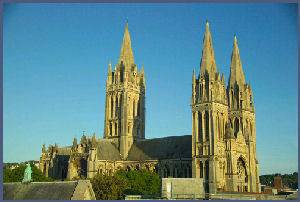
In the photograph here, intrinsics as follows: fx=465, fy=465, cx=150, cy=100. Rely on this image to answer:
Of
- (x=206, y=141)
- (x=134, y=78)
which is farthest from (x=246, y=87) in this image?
(x=134, y=78)

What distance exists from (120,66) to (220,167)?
31089mm

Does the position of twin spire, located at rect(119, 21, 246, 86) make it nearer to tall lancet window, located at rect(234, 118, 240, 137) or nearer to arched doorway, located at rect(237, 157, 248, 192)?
tall lancet window, located at rect(234, 118, 240, 137)

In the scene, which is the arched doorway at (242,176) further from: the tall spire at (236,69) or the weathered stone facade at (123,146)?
the tall spire at (236,69)

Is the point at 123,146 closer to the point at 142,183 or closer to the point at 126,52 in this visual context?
the point at 126,52

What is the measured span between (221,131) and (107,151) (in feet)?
72.8

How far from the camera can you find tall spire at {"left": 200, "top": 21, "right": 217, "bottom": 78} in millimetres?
72125

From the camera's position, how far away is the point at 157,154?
79.0 metres

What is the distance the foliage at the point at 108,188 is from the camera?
171 ft

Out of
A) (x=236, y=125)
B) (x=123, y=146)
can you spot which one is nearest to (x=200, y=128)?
(x=236, y=125)

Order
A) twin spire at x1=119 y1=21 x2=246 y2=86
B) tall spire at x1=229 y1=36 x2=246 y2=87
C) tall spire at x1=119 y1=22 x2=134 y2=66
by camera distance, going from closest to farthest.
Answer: twin spire at x1=119 y1=21 x2=246 y2=86, tall spire at x1=229 y1=36 x2=246 y2=87, tall spire at x1=119 y1=22 x2=134 y2=66

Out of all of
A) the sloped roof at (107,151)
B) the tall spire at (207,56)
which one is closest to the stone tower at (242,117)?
the tall spire at (207,56)

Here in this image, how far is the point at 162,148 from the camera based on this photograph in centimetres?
7975

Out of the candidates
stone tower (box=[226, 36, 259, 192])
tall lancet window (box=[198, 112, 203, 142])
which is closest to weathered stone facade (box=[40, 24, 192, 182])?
tall lancet window (box=[198, 112, 203, 142])

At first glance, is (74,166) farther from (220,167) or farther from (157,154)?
(220,167)
